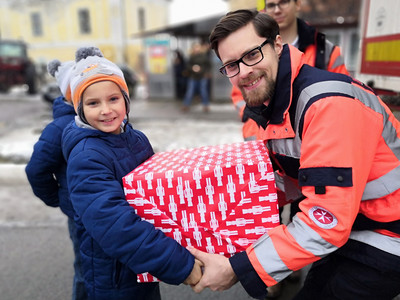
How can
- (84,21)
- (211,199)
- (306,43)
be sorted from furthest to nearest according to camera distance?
(84,21) → (306,43) → (211,199)

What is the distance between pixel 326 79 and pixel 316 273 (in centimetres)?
94

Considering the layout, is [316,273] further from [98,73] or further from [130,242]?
[98,73]

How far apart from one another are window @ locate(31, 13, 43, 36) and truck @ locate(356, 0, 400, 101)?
3279 centimetres

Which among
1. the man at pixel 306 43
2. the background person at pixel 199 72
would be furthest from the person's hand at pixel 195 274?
the background person at pixel 199 72

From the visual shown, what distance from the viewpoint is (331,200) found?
1321mm

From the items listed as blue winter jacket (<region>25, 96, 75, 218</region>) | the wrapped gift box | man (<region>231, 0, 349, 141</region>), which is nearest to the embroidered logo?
the wrapped gift box

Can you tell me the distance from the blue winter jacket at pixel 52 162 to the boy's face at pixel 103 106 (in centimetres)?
49

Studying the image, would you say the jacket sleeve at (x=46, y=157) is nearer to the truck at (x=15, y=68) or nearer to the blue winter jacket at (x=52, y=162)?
the blue winter jacket at (x=52, y=162)

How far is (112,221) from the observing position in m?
1.40

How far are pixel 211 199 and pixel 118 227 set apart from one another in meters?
0.39

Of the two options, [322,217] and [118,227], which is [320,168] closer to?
[322,217]

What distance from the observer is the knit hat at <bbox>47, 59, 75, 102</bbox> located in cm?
200

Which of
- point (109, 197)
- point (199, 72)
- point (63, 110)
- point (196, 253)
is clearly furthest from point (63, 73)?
point (199, 72)

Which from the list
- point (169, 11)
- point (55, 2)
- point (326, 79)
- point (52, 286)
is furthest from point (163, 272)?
point (169, 11)
